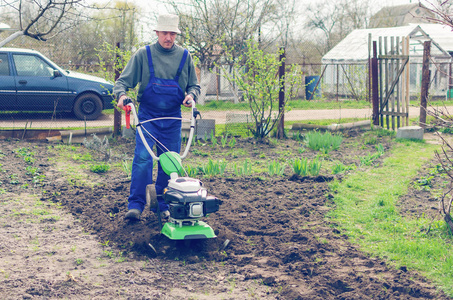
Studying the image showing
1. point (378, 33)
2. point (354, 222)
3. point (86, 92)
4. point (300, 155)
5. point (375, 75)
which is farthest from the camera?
point (378, 33)

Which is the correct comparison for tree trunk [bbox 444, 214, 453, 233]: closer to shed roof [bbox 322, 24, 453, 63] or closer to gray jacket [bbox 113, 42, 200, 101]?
gray jacket [bbox 113, 42, 200, 101]

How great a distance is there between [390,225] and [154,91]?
8.44 feet

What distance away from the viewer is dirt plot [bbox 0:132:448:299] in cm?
355

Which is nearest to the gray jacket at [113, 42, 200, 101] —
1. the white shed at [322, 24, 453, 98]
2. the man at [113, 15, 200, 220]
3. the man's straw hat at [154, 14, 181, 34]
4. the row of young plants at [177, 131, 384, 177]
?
the man at [113, 15, 200, 220]

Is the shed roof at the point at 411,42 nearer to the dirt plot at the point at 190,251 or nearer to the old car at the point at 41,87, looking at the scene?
the old car at the point at 41,87

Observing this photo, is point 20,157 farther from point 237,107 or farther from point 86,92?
point 237,107

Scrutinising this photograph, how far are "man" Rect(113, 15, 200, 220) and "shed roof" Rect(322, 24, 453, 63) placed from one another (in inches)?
769

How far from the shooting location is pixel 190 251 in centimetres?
423

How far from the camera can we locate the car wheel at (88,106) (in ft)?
40.4

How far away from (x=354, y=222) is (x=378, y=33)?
22.0 metres

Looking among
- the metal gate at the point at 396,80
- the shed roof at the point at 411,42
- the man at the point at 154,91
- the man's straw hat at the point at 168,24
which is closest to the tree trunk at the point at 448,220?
the man at the point at 154,91

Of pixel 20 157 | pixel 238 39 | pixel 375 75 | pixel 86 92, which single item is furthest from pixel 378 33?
pixel 20 157

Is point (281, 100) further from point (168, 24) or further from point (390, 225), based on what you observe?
point (168, 24)

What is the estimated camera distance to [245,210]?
542 centimetres
